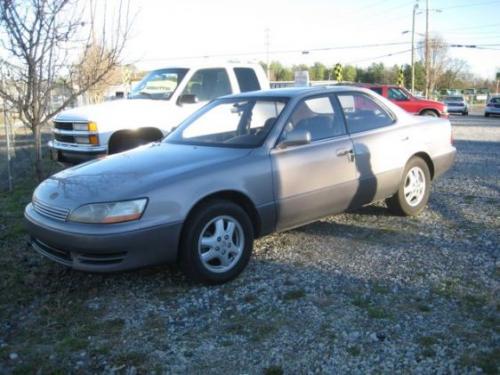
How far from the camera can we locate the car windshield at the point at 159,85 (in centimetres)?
864

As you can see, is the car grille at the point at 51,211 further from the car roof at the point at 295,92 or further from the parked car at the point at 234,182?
the car roof at the point at 295,92

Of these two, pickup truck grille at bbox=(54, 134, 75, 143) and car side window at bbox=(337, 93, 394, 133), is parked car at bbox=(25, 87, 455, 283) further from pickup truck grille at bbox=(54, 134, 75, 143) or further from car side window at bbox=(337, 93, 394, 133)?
pickup truck grille at bbox=(54, 134, 75, 143)

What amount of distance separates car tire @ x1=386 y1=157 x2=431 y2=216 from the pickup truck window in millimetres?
4026

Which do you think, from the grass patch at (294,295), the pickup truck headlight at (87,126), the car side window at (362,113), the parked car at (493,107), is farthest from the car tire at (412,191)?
the parked car at (493,107)

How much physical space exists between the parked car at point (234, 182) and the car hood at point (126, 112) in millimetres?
2617

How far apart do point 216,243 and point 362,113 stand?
2405 mm

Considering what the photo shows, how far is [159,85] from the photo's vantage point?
29.1 ft

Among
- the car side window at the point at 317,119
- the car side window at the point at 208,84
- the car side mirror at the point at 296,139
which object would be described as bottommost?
the car side mirror at the point at 296,139

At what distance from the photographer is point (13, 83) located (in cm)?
681

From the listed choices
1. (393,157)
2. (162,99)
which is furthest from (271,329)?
(162,99)

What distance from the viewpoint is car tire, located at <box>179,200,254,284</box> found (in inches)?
159

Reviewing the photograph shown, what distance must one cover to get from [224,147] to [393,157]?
1997 mm

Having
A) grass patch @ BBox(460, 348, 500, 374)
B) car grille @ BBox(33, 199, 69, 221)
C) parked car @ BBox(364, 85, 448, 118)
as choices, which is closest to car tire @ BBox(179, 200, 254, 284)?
car grille @ BBox(33, 199, 69, 221)

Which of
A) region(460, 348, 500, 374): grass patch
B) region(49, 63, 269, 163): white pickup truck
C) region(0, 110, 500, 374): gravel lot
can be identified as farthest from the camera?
region(49, 63, 269, 163): white pickup truck
